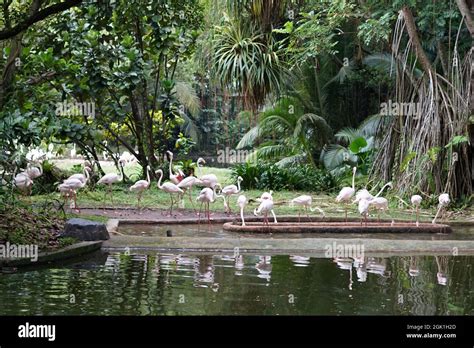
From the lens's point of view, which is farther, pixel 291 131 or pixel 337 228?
pixel 291 131

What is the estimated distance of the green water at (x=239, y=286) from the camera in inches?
254

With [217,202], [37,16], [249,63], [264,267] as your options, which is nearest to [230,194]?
[217,202]

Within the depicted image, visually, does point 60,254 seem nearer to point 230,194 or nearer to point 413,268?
point 413,268

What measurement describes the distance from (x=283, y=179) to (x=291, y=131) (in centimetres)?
290

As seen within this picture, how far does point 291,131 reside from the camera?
862 inches

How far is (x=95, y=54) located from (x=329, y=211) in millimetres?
5647

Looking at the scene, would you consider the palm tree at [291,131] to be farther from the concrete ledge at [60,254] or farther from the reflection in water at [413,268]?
the concrete ledge at [60,254]

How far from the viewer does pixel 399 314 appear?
631cm

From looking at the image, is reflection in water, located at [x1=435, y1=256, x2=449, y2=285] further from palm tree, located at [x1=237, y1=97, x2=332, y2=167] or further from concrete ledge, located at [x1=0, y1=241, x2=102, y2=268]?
palm tree, located at [x1=237, y1=97, x2=332, y2=167]

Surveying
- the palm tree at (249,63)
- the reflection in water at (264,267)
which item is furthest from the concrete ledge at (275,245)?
the palm tree at (249,63)

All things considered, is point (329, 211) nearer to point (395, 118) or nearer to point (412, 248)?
point (395, 118)

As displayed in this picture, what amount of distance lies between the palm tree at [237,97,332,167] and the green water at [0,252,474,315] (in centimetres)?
1216

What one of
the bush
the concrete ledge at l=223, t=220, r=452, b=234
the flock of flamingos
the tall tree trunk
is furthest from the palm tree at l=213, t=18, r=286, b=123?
the concrete ledge at l=223, t=220, r=452, b=234
